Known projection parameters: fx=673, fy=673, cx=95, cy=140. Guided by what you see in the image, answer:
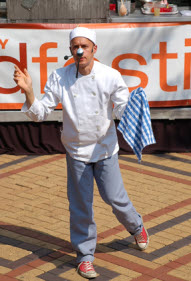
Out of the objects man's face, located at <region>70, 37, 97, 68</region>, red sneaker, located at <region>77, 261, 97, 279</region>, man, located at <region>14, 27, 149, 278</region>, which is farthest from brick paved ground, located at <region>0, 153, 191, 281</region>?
man's face, located at <region>70, 37, 97, 68</region>

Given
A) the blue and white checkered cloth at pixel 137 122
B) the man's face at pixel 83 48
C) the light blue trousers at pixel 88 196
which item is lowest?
the light blue trousers at pixel 88 196

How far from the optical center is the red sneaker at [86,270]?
5.79 meters

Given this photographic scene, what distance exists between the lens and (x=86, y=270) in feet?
19.0

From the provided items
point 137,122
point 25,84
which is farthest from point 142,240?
point 25,84

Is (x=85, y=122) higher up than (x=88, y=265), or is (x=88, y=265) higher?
(x=85, y=122)

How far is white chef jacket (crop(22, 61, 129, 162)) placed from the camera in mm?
5570

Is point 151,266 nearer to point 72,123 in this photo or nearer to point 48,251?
point 48,251

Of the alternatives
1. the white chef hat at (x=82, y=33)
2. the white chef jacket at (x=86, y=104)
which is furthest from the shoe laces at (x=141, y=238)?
the white chef hat at (x=82, y=33)

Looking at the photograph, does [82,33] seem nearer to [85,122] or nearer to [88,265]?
[85,122]

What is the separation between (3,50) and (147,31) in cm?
191

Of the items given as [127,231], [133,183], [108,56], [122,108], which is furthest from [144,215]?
[108,56]

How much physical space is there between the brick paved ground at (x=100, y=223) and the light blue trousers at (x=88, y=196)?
0.28m

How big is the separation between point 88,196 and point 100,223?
3.97 feet

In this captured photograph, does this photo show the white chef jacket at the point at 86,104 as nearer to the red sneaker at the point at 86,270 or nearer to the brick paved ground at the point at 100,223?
the red sneaker at the point at 86,270
